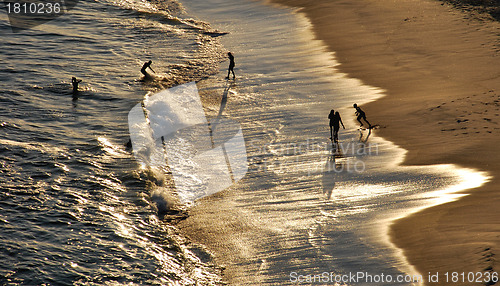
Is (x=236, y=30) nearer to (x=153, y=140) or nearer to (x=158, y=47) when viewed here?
(x=158, y=47)

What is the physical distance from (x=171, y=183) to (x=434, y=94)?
383 inches

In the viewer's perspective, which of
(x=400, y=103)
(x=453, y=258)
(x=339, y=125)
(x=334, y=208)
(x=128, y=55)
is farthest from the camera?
(x=128, y=55)

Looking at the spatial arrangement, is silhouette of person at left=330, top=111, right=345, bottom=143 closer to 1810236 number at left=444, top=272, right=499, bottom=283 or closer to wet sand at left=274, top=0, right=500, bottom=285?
wet sand at left=274, top=0, right=500, bottom=285

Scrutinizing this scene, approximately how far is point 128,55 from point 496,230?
64.9ft

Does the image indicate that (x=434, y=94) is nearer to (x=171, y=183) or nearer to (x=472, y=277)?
(x=171, y=183)

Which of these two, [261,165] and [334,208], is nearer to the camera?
[334,208]

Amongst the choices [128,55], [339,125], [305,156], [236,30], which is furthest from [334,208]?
[236,30]

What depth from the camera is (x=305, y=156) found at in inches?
593

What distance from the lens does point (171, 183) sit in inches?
562

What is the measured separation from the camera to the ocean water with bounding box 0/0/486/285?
1065cm
